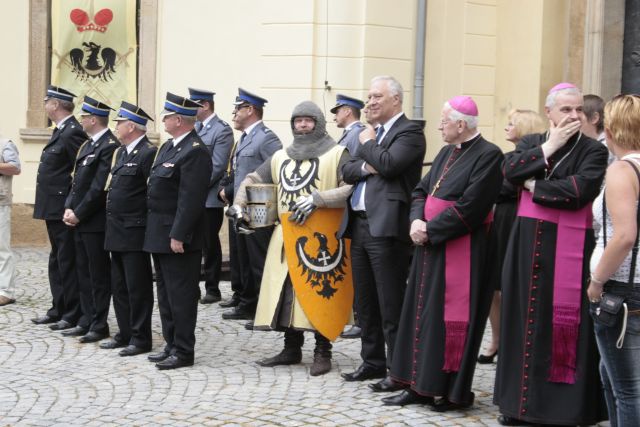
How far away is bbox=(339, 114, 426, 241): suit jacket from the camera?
725 centimetres

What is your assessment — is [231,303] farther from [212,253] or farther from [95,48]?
[95,48]

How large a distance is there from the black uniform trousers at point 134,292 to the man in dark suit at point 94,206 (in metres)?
0.36

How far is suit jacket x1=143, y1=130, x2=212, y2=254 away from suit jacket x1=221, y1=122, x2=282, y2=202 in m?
1.82

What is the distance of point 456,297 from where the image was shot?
22.0 feet

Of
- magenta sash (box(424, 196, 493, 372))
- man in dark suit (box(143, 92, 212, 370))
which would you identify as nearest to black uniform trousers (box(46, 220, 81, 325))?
man in dark suit (box(143, 92, 212, 370))

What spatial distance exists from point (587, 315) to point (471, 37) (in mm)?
8390

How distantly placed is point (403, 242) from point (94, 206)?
2.77m

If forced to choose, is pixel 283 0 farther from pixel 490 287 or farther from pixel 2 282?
pixel 490 287

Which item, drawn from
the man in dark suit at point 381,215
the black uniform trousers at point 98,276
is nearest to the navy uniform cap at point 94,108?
the black uniform trousers at point 98,276

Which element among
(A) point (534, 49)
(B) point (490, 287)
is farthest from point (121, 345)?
(A) point (534, 49)

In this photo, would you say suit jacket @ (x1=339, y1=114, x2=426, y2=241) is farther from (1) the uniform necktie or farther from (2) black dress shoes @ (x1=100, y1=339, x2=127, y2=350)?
(2) black dress shoes @ (x1=100, y1=339, x2=127, y2=350)

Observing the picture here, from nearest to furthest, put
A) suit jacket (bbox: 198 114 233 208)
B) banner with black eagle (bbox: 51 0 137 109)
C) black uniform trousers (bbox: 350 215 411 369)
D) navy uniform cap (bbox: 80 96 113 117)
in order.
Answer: black uniform trousers (bbox: 350 215 411 369)
navy uniform cap (bbox: 80 96 113 117)
suit jacket (bbox: 198 114 233 208)
banner with black eagle (bbox: 51 0 137 109)

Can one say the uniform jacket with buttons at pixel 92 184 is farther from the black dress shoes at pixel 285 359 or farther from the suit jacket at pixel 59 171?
the black dress shoes at pixel 285 359

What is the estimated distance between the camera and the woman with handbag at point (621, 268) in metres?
5.16
